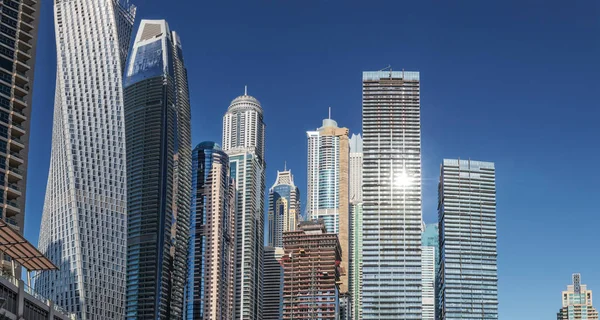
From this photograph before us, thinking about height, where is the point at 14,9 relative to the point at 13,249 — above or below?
above

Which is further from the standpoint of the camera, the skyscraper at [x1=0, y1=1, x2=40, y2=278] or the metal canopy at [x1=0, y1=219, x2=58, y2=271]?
the skyscraper at [x1=0, y1=1, x2=40, y2=278]

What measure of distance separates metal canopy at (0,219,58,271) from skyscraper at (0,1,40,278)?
28378 mm

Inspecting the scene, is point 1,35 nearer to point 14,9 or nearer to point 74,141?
point 14,9

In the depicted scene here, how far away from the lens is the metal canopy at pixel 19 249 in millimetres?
78625

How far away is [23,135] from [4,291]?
56602mm

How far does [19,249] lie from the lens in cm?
8412

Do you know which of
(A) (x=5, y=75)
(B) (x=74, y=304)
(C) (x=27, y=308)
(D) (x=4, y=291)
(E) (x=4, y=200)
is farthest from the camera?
(B) (x=74, y=304)

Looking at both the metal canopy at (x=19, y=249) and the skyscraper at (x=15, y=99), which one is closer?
the metal canopy at (x=19, y=249)

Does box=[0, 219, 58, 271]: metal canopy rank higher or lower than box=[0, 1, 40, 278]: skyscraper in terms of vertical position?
lower

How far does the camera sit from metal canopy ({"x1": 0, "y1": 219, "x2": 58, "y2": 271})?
78.6 m

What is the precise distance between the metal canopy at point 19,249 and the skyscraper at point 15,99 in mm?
28378

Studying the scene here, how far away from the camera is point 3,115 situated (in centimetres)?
12238

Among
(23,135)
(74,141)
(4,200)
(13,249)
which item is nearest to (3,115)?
(23,135)

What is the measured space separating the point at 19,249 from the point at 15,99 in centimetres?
4669
